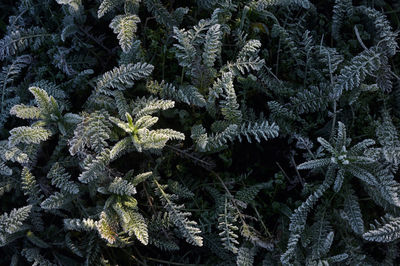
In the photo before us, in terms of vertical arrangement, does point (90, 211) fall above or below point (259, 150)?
below

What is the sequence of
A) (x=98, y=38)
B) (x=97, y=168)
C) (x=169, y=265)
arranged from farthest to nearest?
(x=98, y=38) < (x=169, y=265) < (x=97, y=168)

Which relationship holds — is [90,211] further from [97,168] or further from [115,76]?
[115,76]

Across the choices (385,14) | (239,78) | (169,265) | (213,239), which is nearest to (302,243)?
(213,239)

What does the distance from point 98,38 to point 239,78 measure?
0.96 m

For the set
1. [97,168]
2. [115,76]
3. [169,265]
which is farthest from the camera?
[169,265]

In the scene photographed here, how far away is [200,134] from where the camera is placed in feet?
7.51

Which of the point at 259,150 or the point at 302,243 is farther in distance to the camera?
the point at 259,150

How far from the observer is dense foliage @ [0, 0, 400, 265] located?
2.21m

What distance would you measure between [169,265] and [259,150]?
89cm

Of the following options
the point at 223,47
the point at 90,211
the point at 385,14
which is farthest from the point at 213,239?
the point at 385,14

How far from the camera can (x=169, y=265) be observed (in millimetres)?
2428

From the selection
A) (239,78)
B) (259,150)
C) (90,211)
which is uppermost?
(239,78)

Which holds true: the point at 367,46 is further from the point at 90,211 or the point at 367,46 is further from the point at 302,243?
the point at 90,211

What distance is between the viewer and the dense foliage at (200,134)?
2.21 metres
